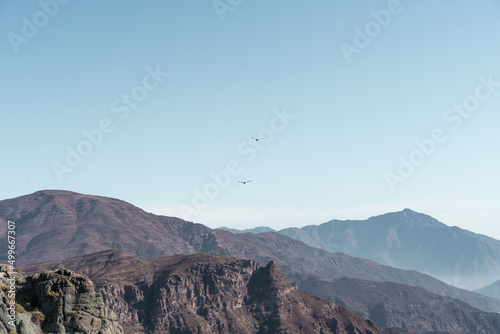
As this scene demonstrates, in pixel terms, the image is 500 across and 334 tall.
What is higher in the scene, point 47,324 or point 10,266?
point 10,266

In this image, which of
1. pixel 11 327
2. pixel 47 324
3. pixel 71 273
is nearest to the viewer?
pixel 11 327

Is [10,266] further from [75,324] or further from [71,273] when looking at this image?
[75,324]

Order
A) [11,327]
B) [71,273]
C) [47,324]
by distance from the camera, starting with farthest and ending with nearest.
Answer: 1. [71,273]
2. [47,324]
3. [11,327]

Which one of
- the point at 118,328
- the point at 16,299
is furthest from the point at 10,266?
the point at 118,328

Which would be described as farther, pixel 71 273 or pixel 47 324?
pixel 71 273

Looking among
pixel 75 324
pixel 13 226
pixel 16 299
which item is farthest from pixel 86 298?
pixel 13 226

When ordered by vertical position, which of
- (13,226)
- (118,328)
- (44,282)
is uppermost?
(13,226)
